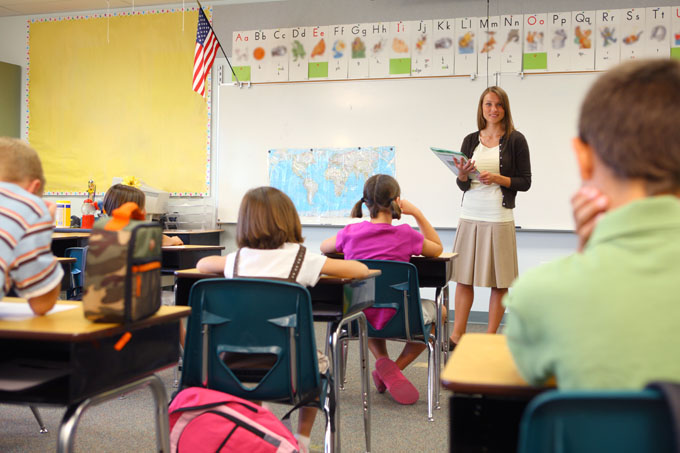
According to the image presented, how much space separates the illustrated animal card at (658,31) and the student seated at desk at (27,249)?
17.0ft

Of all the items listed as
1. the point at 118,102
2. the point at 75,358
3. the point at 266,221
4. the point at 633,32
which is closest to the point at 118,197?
the point at 266,221

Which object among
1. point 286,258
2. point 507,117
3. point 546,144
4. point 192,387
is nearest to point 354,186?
point 546,144

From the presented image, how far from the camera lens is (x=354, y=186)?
604cm

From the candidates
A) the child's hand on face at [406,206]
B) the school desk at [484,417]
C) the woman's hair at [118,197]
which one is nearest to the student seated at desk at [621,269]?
the school desk at [484,417]

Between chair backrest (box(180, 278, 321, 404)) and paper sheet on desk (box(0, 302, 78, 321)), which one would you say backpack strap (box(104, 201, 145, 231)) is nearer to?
paper sheet on desk (box(0, 302, 78, 321))

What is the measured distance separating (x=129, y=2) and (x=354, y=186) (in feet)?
9.56

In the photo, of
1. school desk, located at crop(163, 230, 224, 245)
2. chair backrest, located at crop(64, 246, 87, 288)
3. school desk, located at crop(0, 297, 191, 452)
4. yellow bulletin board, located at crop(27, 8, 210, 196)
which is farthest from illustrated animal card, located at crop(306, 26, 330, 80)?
school desk, located at crop(0, 297, 191, 452)

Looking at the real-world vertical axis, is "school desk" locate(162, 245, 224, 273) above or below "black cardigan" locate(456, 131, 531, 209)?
below

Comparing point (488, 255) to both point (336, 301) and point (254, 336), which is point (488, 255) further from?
point (254, 336)

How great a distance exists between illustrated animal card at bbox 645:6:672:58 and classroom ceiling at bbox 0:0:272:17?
350 cm

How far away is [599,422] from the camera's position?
0.79m

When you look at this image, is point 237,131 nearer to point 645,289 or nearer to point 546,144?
point 546,144

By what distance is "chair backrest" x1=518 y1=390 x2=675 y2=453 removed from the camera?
2.51 ft

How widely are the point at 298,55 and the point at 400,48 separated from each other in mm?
957
